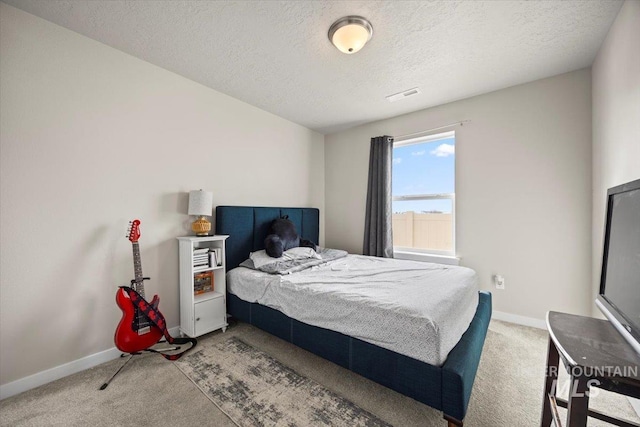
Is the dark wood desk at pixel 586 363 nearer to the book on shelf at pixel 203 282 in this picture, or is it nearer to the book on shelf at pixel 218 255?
the book on shelf at pixel 218 255

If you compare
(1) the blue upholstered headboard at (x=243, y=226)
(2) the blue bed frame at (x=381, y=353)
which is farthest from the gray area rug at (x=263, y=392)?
(1) the blue upholstered headboard at (x=243, y=226)

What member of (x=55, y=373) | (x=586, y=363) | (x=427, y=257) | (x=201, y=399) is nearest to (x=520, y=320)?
(x=427, y=257)

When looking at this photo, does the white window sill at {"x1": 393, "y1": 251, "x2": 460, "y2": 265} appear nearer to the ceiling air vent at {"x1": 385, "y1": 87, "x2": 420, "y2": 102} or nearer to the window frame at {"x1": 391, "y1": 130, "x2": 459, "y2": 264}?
the window frame at {"x1": 391, "y1": 130, "x2": 459, "y2": 264}

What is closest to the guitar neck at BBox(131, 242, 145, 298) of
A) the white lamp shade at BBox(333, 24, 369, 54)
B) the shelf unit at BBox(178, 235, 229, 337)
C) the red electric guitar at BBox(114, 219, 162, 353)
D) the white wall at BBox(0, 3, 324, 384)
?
the red electric guitar at BBox(114, 219, 162, 353)

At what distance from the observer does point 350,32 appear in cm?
178

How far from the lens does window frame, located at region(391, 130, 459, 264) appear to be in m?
3.14

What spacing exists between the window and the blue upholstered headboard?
1657mm

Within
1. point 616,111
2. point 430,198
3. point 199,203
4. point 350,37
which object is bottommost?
point 199,203

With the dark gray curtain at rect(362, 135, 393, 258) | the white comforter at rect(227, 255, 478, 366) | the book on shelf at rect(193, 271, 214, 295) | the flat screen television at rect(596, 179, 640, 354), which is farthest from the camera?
the dark gray curtain at rect(362, 135, 393, 258)

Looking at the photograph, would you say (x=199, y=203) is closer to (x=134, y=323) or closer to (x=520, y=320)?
(x=134, y=323)

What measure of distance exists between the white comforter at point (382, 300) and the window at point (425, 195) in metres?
0.86

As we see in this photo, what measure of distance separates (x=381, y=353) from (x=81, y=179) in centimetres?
258

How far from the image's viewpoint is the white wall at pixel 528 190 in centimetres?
242

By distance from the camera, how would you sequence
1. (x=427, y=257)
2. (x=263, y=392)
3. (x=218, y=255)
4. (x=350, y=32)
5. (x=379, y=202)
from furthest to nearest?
(x=379, y=202)
(x=427, y=257)
(x=218, y=255)
(x=350, y=32)
(x=263, y=392)
